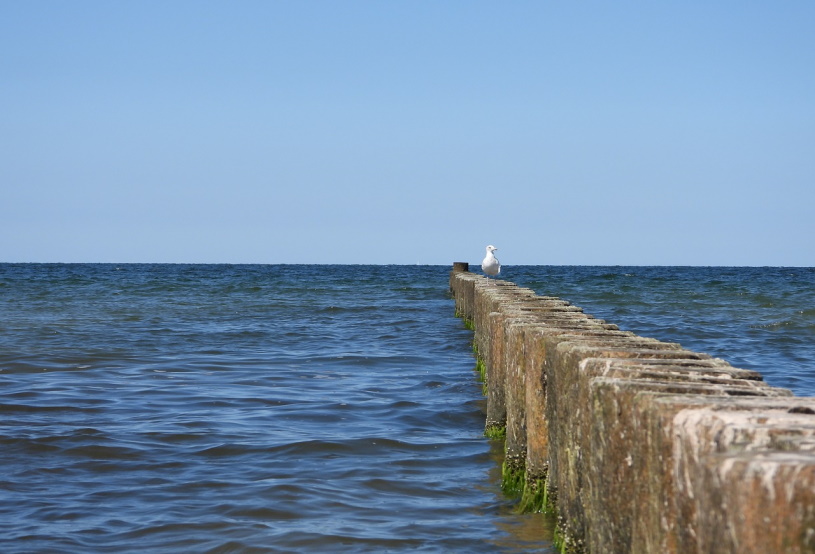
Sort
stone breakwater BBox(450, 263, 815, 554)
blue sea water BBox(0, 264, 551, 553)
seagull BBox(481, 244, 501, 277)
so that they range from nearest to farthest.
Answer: stone breakwater BBox(450, 263, 815, 554) < blue sea water BBox(0, 264, 551, 553) < seagull BBox(481, 244, 501, 277)

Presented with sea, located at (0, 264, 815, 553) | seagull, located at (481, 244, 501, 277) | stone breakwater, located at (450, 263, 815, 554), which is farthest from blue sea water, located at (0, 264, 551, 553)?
seagull, located at (481, 244, 501, 277)

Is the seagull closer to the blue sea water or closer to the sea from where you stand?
the sea

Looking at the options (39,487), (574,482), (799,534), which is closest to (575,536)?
(574,482)

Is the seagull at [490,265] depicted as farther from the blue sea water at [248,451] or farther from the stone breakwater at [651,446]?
the stone breakwater at [651,446]

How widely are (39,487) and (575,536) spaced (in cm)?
333

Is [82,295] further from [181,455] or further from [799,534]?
[799,534]

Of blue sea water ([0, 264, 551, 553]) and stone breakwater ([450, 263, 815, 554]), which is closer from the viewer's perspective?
stone breakwater ([450, 263, 815, 554])

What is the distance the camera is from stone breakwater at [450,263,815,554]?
5.74ft

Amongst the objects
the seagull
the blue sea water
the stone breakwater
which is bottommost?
the blue sea water

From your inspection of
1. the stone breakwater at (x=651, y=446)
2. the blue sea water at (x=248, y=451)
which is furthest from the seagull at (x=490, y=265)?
the stone breakwater at (x=651, y=446)

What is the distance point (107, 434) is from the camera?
280 inches

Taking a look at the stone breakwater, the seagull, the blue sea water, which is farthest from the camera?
the seagull

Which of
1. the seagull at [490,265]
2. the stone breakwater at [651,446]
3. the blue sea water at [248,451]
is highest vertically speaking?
the seagull at [490,265]

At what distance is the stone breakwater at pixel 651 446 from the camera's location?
1748mm
